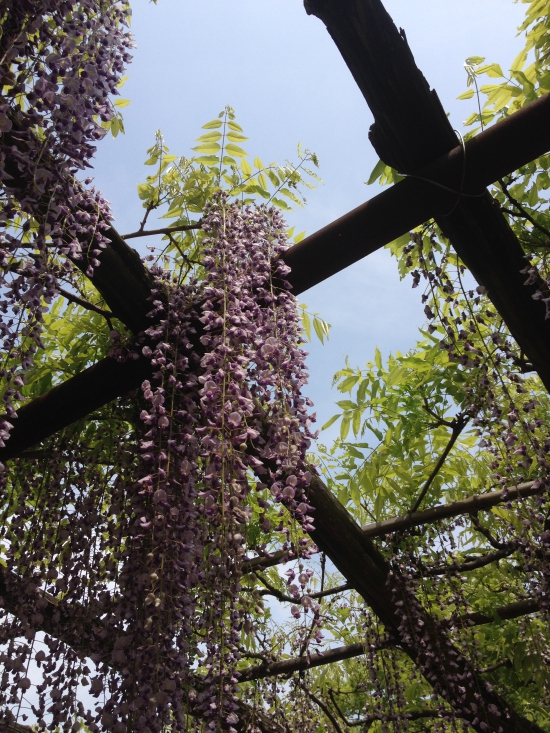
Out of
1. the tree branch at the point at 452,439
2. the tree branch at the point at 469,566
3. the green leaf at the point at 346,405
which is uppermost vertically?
the green leaf at the point at 346,405

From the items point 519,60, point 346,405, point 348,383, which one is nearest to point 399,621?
point 346,405

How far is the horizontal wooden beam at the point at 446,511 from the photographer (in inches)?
112

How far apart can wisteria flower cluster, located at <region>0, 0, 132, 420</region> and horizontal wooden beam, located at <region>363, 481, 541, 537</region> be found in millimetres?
2159

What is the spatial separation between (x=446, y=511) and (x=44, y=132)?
8.51ft

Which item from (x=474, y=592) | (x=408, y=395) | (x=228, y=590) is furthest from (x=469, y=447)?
(x=228, y=590)

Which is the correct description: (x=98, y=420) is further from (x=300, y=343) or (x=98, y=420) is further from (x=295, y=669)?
(x=295, y=669)

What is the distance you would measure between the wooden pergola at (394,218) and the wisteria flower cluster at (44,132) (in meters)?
0.43

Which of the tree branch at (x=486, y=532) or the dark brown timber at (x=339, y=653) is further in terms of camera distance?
the tree branch at (x=486, y=532)

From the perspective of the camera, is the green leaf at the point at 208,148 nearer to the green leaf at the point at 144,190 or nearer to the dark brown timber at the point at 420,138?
the green leaf at the point at 144,190

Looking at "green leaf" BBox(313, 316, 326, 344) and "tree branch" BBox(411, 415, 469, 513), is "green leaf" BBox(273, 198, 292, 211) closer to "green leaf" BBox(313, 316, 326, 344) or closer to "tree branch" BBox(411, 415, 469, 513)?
"green leaf" BBox(313, 316, 326, 344)

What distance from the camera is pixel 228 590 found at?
1.45 metres

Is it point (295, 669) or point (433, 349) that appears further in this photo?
point (295, 669)

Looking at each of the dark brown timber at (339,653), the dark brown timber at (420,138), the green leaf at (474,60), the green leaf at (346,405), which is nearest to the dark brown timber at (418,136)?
the dark brown timber at (420,138)

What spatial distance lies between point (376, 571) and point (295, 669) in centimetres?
91
